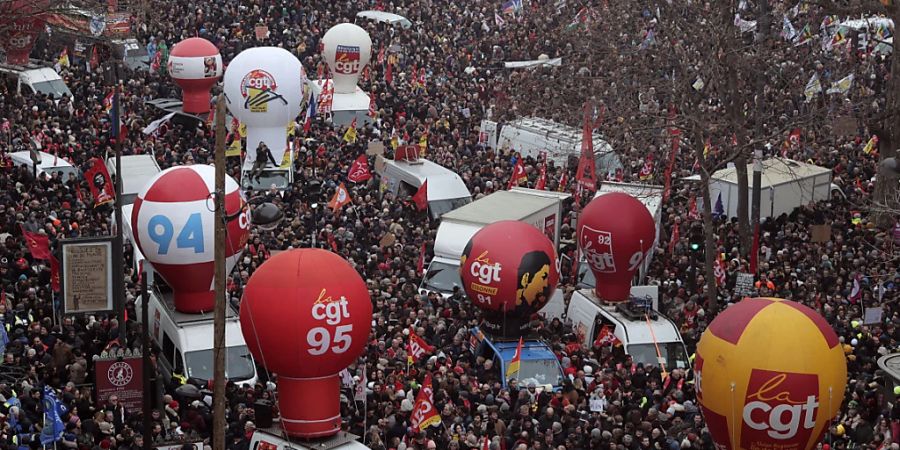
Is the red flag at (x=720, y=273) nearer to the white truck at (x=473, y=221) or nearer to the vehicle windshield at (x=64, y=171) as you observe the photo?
the white truck at (x=473, y=221)

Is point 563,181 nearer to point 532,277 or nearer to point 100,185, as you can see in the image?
point 532,277

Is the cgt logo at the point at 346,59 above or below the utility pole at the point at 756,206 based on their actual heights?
above

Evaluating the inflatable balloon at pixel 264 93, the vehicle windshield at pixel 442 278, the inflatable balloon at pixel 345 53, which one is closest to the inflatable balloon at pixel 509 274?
the vehicle windshield at pixel 442 278

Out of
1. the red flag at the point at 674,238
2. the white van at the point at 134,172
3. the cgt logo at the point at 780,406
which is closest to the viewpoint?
the cgt logo at the point at 780,406

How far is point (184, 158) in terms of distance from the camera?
35438 mm

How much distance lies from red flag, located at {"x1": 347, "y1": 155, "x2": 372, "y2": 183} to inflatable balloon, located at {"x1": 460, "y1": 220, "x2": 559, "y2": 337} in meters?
8.64

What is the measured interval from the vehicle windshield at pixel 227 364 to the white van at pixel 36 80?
18455 millimetres

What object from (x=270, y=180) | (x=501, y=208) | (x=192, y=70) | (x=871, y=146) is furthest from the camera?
(x=192, y=70)

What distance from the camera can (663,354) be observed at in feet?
82.1

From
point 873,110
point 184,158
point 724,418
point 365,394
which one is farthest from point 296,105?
point 724,418

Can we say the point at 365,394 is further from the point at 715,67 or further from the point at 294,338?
the point at 715,67

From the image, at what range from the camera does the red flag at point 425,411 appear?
20.9 metres

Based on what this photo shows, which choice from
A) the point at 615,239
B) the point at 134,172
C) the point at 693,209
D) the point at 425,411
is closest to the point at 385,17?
the point at 134,172

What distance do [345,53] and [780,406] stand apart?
2560 cm
